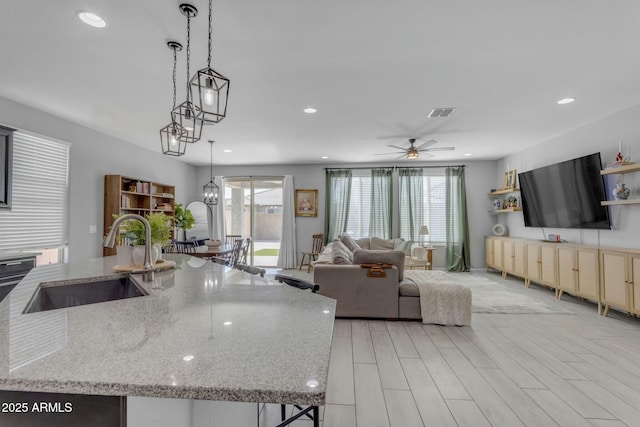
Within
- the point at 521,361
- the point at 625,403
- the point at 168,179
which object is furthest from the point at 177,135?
the point at 168,179

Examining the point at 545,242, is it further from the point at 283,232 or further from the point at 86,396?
the point at 86,396

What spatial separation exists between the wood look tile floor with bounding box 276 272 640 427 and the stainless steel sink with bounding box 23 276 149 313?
1.52m

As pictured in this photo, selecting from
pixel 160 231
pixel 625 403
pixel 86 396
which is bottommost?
pixel 625 403

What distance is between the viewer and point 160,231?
6.66 ft

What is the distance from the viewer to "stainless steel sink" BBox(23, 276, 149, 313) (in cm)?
158

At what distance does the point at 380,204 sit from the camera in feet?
23.0

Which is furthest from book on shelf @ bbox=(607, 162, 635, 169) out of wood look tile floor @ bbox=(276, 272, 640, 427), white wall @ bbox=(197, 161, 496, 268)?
white wall @ bbox=(197, 161, 496, 268)

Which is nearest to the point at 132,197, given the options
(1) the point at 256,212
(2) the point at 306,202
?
(1) the point at 256,212

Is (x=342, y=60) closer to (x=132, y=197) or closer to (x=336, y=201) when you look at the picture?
(x=132, y=197)

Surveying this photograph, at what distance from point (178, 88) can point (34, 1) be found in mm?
1298

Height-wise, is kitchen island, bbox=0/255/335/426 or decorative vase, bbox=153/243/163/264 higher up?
decorative vase, bbox=153/243/163/264

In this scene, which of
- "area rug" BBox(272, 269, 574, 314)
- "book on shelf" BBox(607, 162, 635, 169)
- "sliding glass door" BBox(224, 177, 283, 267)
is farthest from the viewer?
"sliding glass door" BBox(224, 177, 283, 267)

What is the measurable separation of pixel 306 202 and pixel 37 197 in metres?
4.95

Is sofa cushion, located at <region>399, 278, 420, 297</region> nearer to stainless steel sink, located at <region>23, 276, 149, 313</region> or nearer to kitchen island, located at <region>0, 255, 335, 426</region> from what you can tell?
kitchen island, located at <region>0, 255, 335, 426</region>
